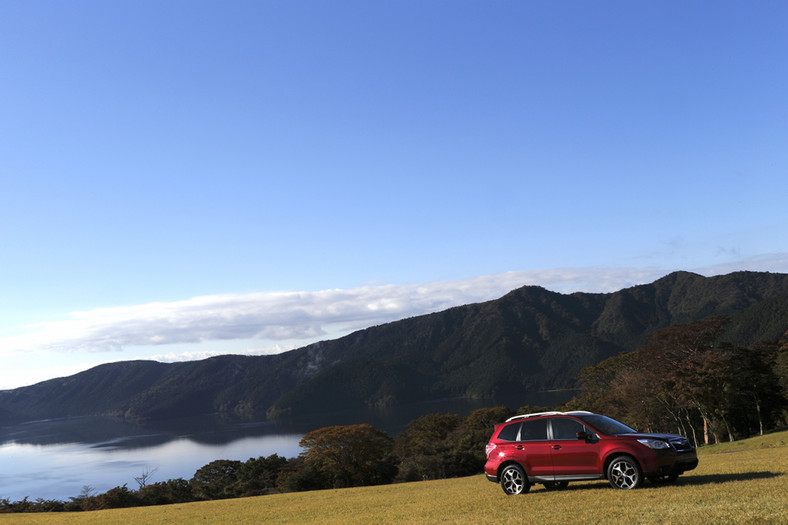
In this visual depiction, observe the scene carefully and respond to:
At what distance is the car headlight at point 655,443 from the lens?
40.9ft

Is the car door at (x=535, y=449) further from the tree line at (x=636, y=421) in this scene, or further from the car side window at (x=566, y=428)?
the tree line at (x=636, y=421)

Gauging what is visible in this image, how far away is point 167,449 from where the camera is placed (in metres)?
189

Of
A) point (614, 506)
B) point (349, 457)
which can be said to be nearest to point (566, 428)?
point (614, 506)

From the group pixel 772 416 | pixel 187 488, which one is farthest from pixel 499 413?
pixel 187 488

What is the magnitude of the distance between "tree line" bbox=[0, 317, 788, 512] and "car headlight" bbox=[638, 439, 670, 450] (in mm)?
41903

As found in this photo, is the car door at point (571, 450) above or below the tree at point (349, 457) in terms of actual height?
above

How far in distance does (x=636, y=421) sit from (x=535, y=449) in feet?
186

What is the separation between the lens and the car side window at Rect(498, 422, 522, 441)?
1449 centimetres

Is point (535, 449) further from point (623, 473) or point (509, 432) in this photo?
point (623, 473)

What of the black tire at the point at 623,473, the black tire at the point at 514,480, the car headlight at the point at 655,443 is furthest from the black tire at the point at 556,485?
the car headlight at the point at 655,443

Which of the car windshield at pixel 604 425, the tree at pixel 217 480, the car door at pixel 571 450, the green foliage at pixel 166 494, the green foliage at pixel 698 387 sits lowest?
the tree at pixel 217 480

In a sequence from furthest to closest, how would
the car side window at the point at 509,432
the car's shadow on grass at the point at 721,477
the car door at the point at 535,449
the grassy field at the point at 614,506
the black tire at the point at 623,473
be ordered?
the car side window at the point at 509,432 < the car door at the point at 535,449 < the car's shadow on grass at the point at 721,477 < the black tire at the point at 623,473 < the grassy field at the point at 614,506

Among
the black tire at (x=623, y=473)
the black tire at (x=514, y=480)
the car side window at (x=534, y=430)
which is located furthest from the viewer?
the black tire at (x=514, y=480)

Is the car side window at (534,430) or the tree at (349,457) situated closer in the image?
the car side window at (534,430)
